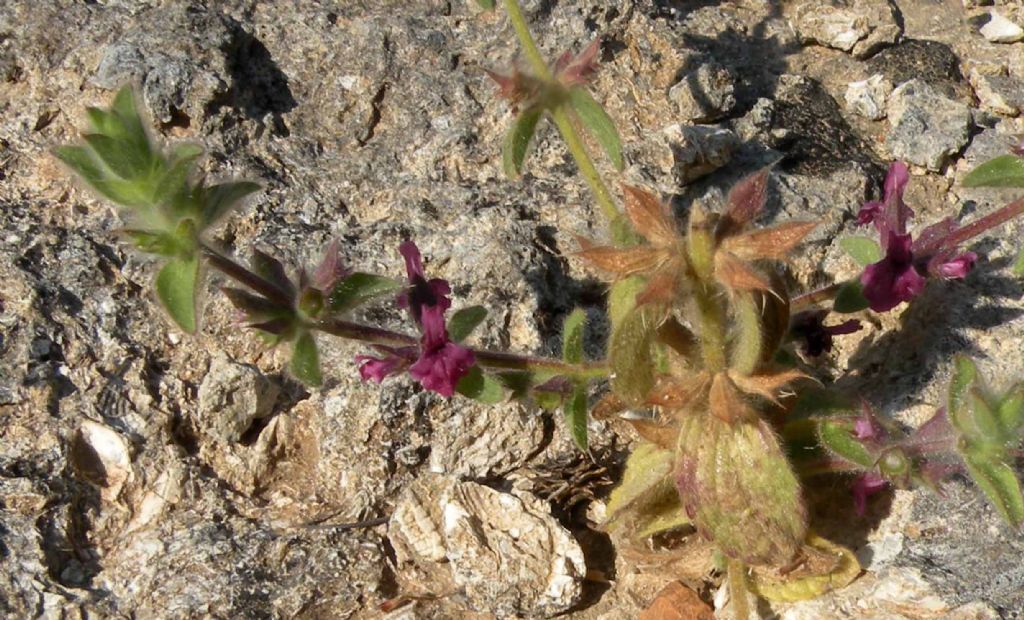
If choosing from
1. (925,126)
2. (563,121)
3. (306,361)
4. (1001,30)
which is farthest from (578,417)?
(1001,30)

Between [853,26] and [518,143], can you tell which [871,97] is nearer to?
[853,26]

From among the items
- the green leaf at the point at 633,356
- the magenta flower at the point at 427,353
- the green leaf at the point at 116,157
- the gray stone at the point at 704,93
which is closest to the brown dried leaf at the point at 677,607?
the green leaf at the point at 633,356

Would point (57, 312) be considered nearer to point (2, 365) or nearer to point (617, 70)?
point (2, 365)

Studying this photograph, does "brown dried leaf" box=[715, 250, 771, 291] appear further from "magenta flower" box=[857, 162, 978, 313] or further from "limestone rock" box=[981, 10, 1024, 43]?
"limestone rock" box=[981, 10, 1024, 43]

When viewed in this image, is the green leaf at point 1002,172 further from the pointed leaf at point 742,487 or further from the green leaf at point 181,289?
the green leaf at point 181,289

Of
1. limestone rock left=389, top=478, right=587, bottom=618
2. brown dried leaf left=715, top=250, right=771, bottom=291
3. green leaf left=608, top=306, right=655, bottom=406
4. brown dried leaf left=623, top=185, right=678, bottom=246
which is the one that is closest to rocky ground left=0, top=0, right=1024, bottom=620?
limestone rock left=389, top=478, right=587, bottom=618

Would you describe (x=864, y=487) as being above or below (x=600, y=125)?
below
